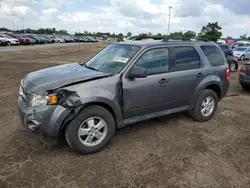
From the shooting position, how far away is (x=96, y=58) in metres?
4.40

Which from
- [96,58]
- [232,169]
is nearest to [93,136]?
[96,58]

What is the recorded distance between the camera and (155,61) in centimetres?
390

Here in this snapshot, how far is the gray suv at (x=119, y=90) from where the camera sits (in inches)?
120

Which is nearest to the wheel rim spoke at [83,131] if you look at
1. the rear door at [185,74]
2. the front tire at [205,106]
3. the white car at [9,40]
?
the rear door at [185,74]

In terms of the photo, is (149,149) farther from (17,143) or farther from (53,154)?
(17,143)

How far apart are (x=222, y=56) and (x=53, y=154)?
13.6 ft

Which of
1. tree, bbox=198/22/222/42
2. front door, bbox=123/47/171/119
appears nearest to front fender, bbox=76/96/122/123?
front door, bbox=123/47/171/119

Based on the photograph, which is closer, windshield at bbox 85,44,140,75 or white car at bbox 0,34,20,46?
windshield at bbox 85,44,140,75

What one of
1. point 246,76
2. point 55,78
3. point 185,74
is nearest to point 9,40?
point 246,76

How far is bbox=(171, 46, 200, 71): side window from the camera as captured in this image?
4.17 m

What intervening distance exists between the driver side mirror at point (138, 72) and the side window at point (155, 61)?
159 millimetres

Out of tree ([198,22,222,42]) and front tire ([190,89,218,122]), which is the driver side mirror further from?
tree ([198,22,222,42])

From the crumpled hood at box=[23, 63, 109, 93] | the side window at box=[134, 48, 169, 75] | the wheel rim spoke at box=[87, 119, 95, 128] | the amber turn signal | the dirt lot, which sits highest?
the side window at box=[134, 48, 169, 75]

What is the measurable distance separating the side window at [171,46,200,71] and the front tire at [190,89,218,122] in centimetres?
68
